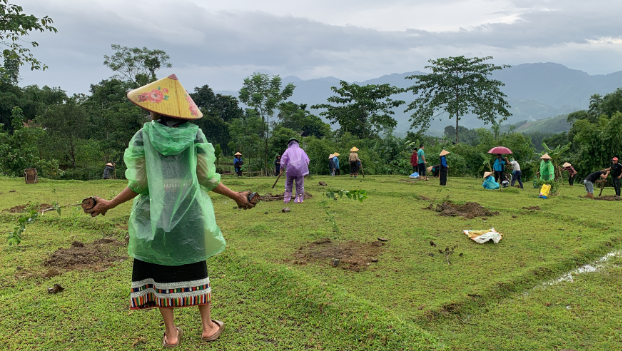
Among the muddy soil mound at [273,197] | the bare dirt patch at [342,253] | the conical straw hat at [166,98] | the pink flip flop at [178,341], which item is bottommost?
the pink flip flop at [178,341]

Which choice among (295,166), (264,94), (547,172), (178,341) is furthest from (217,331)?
(264,94)

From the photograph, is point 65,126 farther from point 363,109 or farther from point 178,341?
point 178,341

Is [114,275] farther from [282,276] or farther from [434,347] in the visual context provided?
[434,347]

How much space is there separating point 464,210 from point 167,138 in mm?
8354

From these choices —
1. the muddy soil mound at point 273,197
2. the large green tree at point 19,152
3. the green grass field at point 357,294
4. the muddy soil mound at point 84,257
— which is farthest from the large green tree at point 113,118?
the muddy soil mound at point 84,257

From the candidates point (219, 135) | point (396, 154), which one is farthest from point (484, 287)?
point (219, 135)

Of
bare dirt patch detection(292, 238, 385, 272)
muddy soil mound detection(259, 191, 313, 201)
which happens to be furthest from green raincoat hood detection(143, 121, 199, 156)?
muddy soil mound detection(259, 191, 313, 201)

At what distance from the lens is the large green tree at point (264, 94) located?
102ft

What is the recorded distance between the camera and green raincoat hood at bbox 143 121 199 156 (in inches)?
127

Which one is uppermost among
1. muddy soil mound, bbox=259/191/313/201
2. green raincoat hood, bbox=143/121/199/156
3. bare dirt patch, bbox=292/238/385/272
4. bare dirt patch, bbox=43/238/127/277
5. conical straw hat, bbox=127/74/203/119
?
conical straw hat, bbox=127/74/203/119

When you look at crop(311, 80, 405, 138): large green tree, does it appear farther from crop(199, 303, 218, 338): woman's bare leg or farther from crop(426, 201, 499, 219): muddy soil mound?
crop(199, 303, 218, 338): woman's bare leg

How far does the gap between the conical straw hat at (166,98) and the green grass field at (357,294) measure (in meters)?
2.06

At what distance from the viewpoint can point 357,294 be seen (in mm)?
4629

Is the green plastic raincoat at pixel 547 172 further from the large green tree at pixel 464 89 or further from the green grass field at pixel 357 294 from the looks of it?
the large green tree at pixel 464 89
